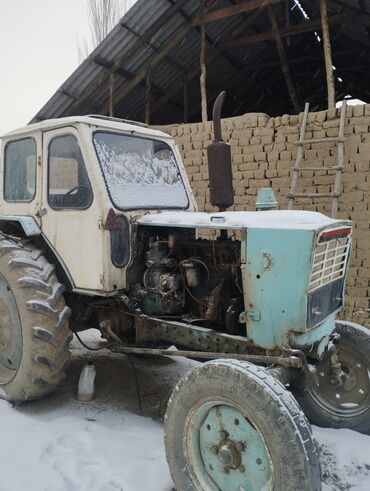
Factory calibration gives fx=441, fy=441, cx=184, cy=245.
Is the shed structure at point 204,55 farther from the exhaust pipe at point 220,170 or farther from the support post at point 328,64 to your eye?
the exhaust pipe at point 220,170

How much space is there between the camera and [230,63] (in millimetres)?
9461

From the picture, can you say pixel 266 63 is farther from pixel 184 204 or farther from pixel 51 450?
pixel 51 450

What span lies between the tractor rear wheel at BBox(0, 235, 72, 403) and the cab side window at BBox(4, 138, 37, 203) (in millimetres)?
537

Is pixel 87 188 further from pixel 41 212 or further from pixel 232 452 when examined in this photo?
pixel 232 452

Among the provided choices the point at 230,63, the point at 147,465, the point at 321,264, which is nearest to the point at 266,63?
the point at 230,63

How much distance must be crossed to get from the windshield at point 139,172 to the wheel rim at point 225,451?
1599 mm

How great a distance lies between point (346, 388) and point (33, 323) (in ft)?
7.52

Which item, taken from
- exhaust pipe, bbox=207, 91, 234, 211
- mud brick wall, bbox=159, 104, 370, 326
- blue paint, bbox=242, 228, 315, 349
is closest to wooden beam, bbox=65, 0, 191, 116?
mud brick wall, bbox=159, 104, 370, 326

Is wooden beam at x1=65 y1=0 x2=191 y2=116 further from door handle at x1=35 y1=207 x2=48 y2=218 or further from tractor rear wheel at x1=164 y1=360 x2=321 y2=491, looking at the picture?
tractor rear wheel at x1=164 y1=360 x2=321 y2=491

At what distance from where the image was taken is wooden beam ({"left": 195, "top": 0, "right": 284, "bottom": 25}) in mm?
6757

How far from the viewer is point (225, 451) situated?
→ 86.3 inches

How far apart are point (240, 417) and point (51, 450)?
1292mm

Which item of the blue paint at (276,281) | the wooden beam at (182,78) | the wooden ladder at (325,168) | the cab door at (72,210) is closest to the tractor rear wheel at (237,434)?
the blue paint at (276,281)

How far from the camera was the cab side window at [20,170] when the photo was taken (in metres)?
3.57
